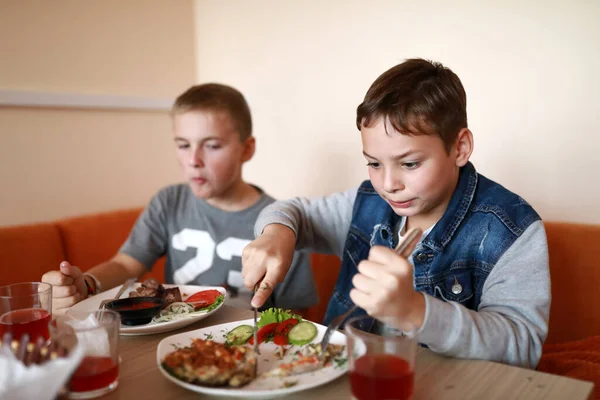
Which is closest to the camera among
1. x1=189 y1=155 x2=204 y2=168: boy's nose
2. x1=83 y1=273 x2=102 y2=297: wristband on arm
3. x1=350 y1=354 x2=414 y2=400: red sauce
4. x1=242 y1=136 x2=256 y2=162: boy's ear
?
x1=350 y1=354 x2=414 y2=400: red sauce

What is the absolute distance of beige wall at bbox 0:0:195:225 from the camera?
1720 mm

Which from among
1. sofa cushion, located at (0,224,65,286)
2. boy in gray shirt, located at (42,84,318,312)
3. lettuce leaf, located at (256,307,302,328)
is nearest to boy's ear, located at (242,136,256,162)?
boy in gray shirt, located at (42,84,318,312)

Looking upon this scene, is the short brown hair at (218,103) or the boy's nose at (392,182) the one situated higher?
the short brown hair at (218,103)

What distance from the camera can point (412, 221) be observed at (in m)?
1.16

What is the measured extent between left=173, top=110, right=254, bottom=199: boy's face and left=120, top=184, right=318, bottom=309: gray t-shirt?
12 cm

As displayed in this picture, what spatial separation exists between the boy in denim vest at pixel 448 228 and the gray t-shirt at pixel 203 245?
41cm

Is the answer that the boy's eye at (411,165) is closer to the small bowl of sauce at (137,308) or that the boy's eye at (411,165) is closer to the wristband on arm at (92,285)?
the small bowl of sauce at (137,308)

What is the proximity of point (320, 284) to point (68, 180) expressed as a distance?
1.11m

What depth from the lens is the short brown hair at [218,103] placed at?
61.1 inches

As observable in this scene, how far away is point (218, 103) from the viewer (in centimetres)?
157

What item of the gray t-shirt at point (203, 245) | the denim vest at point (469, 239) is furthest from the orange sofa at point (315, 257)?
the denim vest at point (469, 239)

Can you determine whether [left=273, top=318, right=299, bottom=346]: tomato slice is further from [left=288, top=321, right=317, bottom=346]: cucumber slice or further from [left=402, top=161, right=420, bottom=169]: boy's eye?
[left=402, top=161, right=420, bottom=169]: boy's eye

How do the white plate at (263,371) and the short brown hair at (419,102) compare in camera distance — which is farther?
the short brown hair at (419,102)

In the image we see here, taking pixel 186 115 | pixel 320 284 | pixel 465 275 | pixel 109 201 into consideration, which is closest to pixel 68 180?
pixel 109 201
